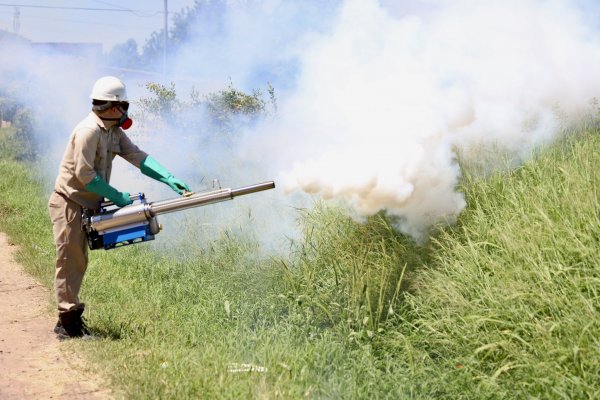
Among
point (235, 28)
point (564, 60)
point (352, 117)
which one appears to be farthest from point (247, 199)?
point (564, 60)

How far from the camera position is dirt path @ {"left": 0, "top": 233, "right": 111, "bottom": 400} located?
4.47 metres

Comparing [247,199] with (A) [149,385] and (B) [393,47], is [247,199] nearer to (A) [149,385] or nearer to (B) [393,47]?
(B) [393,47]

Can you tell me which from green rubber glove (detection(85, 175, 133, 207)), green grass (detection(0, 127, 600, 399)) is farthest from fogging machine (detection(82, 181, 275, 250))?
green grass (detection(0, 127, 600, 399))

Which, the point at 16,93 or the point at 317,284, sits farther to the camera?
the point at 16,93

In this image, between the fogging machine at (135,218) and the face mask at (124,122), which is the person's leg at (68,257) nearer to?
the fogging machine at (135,218)

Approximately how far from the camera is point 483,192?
5676 mm

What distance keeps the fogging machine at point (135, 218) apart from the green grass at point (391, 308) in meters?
0.68

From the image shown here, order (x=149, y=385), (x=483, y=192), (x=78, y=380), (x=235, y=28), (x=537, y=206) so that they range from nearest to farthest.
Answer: (x=149, y=385)
(x=78, y=380)
(x=537, y=206)
(x=483, y=192)
(x=235, y=28)

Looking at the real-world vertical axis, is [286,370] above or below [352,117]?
below

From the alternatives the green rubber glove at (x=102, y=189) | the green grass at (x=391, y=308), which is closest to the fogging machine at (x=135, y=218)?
the green rubber glove at (x=102, y=189)

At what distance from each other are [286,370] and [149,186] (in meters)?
5.92

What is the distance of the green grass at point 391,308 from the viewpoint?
4.20 m

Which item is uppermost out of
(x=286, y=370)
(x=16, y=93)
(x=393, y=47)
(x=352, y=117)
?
(x=16, y=93)

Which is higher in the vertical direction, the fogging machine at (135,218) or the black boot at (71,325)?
the fogging machine at (135,218)
